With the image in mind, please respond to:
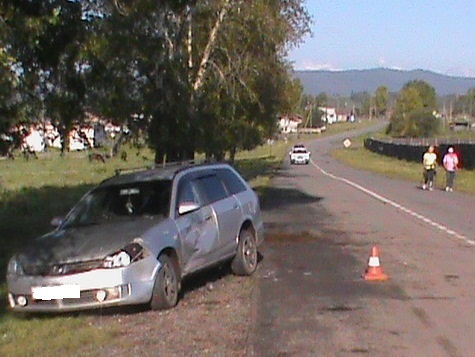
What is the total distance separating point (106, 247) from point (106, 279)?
386 mm

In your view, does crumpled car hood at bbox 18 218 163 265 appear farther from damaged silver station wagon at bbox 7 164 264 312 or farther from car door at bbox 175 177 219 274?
car door at bbox 175 177 219 274

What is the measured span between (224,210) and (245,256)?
0.85 m

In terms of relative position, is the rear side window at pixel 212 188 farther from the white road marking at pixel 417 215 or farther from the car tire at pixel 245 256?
the white road marking at pixel 417 215

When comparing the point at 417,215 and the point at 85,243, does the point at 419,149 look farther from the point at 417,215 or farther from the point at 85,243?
the point at 85,243

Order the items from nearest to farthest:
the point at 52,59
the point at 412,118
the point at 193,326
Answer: the point at 193,326 → the point at 52,59 → the point at 412,118

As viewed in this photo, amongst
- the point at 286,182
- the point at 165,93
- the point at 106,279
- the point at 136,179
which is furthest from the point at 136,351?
the point at 286,182

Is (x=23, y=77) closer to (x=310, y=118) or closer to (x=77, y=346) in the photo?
(x=77, y=346)

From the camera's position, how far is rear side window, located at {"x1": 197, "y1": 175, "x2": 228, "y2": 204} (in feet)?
41.3

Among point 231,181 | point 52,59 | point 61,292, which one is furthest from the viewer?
point 52,59

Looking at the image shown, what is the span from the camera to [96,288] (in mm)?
10102

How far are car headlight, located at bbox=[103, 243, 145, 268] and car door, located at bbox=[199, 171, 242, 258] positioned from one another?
2212 millimetres

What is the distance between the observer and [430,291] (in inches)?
448

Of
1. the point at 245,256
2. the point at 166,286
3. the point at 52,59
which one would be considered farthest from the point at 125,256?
the point at 52,59

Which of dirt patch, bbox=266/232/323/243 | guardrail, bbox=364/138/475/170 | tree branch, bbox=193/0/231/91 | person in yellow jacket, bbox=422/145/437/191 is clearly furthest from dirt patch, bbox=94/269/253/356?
guardrail, bbox=364/138/475/170
